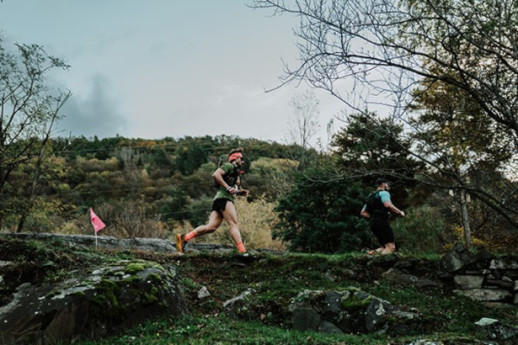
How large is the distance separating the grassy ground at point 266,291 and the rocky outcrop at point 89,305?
0.23 meters

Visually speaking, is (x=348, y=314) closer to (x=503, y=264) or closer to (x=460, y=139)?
(x=503, y=264)

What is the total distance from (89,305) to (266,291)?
3.28 metres

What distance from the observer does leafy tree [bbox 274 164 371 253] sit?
41.6ft

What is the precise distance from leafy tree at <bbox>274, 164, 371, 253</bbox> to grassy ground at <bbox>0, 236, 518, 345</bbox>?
3.87 metres

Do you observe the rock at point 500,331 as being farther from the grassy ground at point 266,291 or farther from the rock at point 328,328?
the rock at point 328,328

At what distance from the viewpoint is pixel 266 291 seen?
762 cm

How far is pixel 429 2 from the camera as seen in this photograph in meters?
5.78

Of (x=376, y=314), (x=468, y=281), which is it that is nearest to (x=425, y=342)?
(x=376, y=314)

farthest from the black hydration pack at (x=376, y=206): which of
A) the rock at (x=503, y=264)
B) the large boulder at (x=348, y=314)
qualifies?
the large boulder at (x=348, y=314)

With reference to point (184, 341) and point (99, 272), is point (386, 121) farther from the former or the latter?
point (99, 272)

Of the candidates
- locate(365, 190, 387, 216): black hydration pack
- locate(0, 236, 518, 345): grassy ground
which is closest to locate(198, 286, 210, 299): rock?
locate(0, 236, 518, 345): grassy ground

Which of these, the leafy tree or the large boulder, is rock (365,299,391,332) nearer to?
the large boulder

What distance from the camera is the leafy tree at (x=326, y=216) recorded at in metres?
12.7

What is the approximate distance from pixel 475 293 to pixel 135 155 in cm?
4841
